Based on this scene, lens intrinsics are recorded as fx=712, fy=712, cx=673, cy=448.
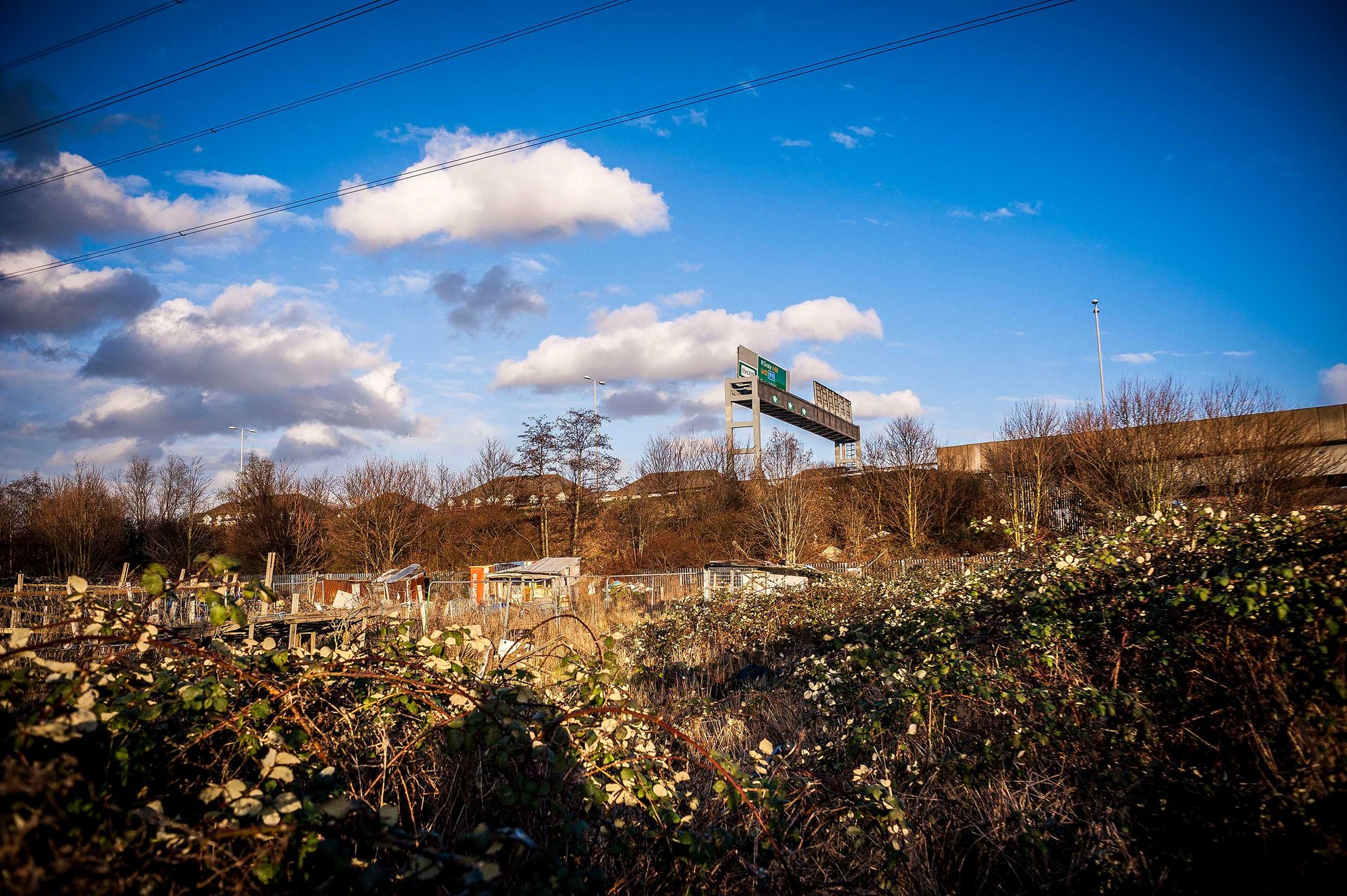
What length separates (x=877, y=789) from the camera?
3.47 m

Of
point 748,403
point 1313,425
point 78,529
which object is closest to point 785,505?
point 748,403

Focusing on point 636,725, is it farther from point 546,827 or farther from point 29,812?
point 29,812

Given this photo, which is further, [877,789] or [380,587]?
[380,587]

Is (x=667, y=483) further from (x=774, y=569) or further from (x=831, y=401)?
(x=774, y=569)

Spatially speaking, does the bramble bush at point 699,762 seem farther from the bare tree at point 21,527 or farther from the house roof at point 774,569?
the bare tree at point 21,527

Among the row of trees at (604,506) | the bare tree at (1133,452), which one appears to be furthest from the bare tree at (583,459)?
the bare tree at (1133,452)

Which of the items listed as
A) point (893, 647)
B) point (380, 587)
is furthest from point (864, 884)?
point (380, 587)

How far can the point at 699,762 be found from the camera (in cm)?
382

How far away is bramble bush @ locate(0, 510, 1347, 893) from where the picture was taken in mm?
1897

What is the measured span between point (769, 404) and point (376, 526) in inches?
752

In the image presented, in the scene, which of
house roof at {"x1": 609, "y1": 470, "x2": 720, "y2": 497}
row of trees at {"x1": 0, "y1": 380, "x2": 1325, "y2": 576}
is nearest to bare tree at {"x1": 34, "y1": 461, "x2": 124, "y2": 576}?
row of trees at {"x1": 0, "y1": 380, "x2": 1325, "y2": 576}

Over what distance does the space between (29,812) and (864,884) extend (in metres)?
2.98

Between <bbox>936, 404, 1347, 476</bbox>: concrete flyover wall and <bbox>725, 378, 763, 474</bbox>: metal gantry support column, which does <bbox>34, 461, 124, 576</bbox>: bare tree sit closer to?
<bbox>725, 378, 763, 474</bbox>: metal gantry support column

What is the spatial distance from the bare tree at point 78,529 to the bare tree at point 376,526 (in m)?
10.7
